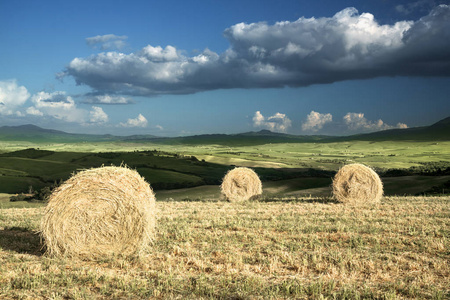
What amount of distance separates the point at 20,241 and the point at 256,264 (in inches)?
301

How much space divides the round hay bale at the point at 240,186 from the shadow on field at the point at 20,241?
574 inches

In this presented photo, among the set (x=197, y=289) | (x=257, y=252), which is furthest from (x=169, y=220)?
(x=197, y=289)

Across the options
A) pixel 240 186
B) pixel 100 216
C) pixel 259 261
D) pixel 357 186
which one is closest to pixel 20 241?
pixel 100 216

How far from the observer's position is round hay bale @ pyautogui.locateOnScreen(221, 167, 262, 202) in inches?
1052

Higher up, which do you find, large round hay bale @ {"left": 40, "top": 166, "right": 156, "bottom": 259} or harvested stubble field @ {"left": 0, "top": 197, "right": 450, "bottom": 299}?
large round hay bale @ {"left": 40, "top": 166, "right": 156, "bottom": 259}

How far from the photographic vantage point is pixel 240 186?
2698 cm

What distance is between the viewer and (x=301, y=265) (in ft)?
30.5

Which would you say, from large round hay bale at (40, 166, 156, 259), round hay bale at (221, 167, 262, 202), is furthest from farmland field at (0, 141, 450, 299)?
round hay bale at (221, 167, 262, 202)

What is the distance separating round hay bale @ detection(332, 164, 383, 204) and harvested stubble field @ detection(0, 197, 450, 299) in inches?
263

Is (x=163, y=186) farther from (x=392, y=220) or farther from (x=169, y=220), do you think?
(x=392, y=220)

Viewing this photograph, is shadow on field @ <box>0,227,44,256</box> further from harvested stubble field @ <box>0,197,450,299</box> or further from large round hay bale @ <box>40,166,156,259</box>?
large round hay bale @ <box>40,166,156,259</box>

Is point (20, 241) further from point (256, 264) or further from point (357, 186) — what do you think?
point (357, 186)

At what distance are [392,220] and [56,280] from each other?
12478mm

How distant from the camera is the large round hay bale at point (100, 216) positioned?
34.9 feet
